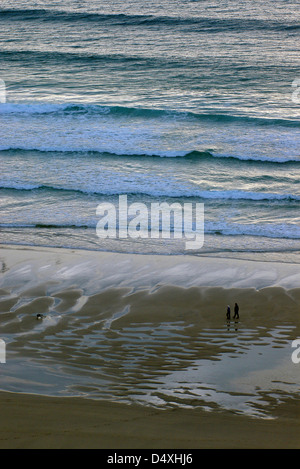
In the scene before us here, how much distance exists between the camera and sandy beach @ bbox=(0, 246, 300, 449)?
25.6ft

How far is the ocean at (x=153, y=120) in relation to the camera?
681 inches

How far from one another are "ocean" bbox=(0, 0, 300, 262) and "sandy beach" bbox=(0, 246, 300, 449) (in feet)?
5.46

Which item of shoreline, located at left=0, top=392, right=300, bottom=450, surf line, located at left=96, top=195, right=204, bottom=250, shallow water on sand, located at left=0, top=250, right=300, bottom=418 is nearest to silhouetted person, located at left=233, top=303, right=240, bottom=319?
shallow water on sand, located at left=0, top=250, right=300, bottom=418

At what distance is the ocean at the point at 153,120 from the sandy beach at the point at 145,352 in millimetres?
1665

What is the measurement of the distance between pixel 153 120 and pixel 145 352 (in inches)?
646

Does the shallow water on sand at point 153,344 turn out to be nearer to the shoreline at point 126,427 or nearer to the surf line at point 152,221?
the shoreline at point 126,427

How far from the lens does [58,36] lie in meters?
36.8

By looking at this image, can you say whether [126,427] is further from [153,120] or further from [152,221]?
[153,120]

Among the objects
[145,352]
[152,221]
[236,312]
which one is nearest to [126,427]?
[145,352]

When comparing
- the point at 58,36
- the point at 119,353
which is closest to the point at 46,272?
the point at 119,353

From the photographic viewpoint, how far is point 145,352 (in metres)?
10.6
